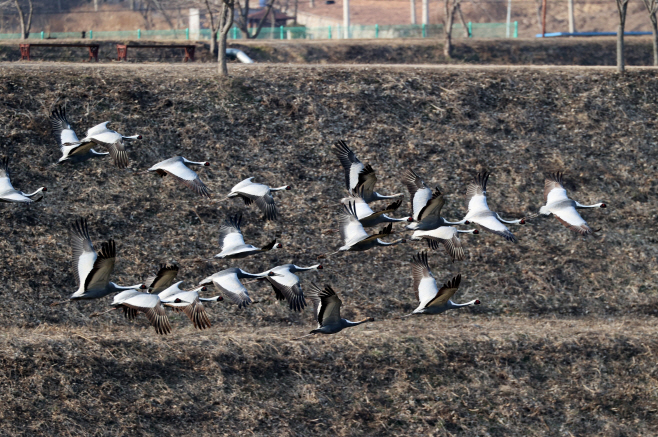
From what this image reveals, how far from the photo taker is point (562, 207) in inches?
655

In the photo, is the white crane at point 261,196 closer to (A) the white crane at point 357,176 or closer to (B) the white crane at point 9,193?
(A) the white crane at point 357,176

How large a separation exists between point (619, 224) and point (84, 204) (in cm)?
1436

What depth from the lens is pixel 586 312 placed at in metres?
22.0

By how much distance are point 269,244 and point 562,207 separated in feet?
19.1

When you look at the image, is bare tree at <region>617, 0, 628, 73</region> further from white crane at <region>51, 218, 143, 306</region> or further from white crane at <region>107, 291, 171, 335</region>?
white crane at <region>107, 291, 171, 335</region>

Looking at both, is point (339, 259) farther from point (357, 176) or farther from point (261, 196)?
point (261, 196)

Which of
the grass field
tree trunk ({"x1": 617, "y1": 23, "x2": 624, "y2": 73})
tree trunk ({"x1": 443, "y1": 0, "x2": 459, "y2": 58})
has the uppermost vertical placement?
tree trunk ({"x1": 443, "y1": 0, "x2": 459, "y2": 58})

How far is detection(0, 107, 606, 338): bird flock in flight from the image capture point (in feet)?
47.9

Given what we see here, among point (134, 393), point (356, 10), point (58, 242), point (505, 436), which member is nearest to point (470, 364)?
point (505, 436)

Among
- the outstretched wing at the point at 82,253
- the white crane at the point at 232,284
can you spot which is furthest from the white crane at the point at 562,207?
the outstretched wing at the point at 82,253

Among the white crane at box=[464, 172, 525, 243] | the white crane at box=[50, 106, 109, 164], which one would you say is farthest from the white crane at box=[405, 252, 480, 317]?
the white crane at box=[50, 106, 109, 164]

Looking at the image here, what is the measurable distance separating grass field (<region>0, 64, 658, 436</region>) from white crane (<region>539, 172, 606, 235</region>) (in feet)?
13.0

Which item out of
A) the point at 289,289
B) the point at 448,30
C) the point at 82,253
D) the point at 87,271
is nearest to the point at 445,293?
the point at 289,289

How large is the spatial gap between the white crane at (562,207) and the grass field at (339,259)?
3.97m
